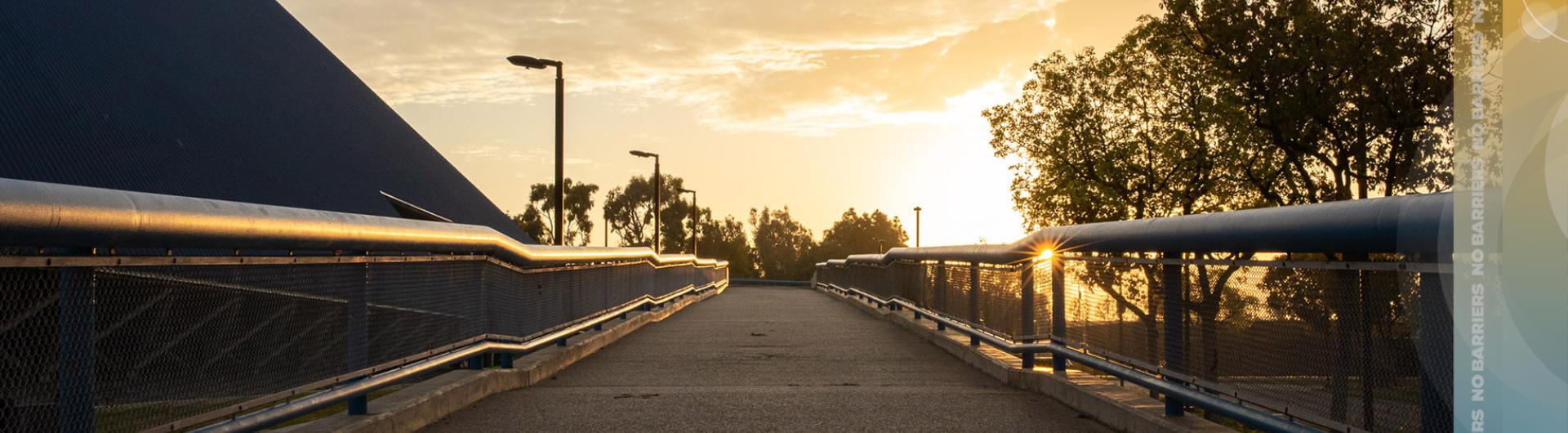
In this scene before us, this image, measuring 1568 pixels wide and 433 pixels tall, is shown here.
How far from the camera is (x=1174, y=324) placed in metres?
8.06

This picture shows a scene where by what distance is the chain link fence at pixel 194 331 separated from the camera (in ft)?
15.7

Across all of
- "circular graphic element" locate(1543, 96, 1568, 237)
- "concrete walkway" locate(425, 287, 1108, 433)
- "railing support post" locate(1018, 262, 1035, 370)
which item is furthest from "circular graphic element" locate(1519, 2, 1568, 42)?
"railing support post" locate(1018, 262, 1035, 370)

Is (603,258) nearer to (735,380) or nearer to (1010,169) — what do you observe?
(735,380)

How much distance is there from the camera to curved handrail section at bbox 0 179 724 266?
4.41 metres

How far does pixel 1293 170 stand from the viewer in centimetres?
3572

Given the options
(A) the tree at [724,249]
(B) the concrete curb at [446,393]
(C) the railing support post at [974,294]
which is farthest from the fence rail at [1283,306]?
(A) the tree at [724,249]

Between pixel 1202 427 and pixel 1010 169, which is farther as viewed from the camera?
pixel 1010 169

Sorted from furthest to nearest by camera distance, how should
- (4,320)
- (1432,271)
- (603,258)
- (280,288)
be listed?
(603,258) < (280,288) < (1432,271) < (4,320)

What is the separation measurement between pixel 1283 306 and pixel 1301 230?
0.64 metres

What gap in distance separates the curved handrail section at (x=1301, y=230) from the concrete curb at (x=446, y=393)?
15.3ft

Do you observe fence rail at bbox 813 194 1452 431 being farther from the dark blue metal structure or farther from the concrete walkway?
the dark blue metal structure

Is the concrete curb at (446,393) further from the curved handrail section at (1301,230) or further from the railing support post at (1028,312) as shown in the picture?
the curved handrail section at (1301,230)

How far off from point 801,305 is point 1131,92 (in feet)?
60.1

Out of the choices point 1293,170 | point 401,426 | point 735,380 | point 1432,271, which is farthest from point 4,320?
point 1293,170
